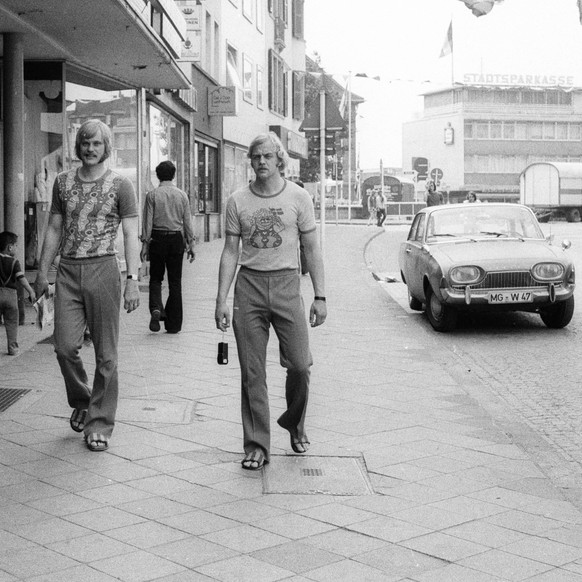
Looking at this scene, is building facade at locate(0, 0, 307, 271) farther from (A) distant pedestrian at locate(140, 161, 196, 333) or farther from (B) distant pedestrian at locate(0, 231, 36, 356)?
(B) distant pedestrian at locate(0, 231, 36, 356)

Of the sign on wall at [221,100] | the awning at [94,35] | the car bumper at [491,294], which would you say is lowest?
the car bumper at [491,294]

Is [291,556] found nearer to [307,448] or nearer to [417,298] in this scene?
[307,448]

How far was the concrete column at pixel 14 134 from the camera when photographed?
13.7m

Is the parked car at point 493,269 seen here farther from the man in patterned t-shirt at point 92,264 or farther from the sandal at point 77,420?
the man in patterned t-shirt at point 92,264

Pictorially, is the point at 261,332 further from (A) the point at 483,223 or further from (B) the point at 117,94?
(B) the point at 117,94

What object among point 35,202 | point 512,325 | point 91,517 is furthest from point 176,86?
point 91,517

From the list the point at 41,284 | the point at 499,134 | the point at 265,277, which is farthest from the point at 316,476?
the point at 499,134

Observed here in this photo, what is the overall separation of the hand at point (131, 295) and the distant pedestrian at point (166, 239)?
5.07 metres

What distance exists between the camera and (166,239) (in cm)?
1194

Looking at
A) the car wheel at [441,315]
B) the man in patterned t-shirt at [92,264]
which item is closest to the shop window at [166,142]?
the car wheel at [441,315]

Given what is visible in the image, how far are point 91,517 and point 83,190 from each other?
214 cm

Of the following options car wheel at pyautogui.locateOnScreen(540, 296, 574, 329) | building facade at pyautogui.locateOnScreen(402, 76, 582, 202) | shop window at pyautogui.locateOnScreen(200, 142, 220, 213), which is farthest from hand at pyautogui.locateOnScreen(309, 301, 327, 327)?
building facade at pyautogui.locateOnScreen(402, 76, 582, 202)

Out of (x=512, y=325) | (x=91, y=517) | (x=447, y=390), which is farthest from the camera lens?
(x=512, y=325)

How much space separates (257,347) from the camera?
6.22 metres
